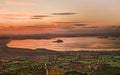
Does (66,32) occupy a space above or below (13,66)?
above

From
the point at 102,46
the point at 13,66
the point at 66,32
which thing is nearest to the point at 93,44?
the point at 102,46

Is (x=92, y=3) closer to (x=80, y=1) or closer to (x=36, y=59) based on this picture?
(x=80, y=1)

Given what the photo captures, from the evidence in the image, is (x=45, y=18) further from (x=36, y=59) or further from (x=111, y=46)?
(x=111, y=46)

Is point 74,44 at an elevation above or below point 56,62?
above

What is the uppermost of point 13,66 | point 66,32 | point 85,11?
point 85,11
